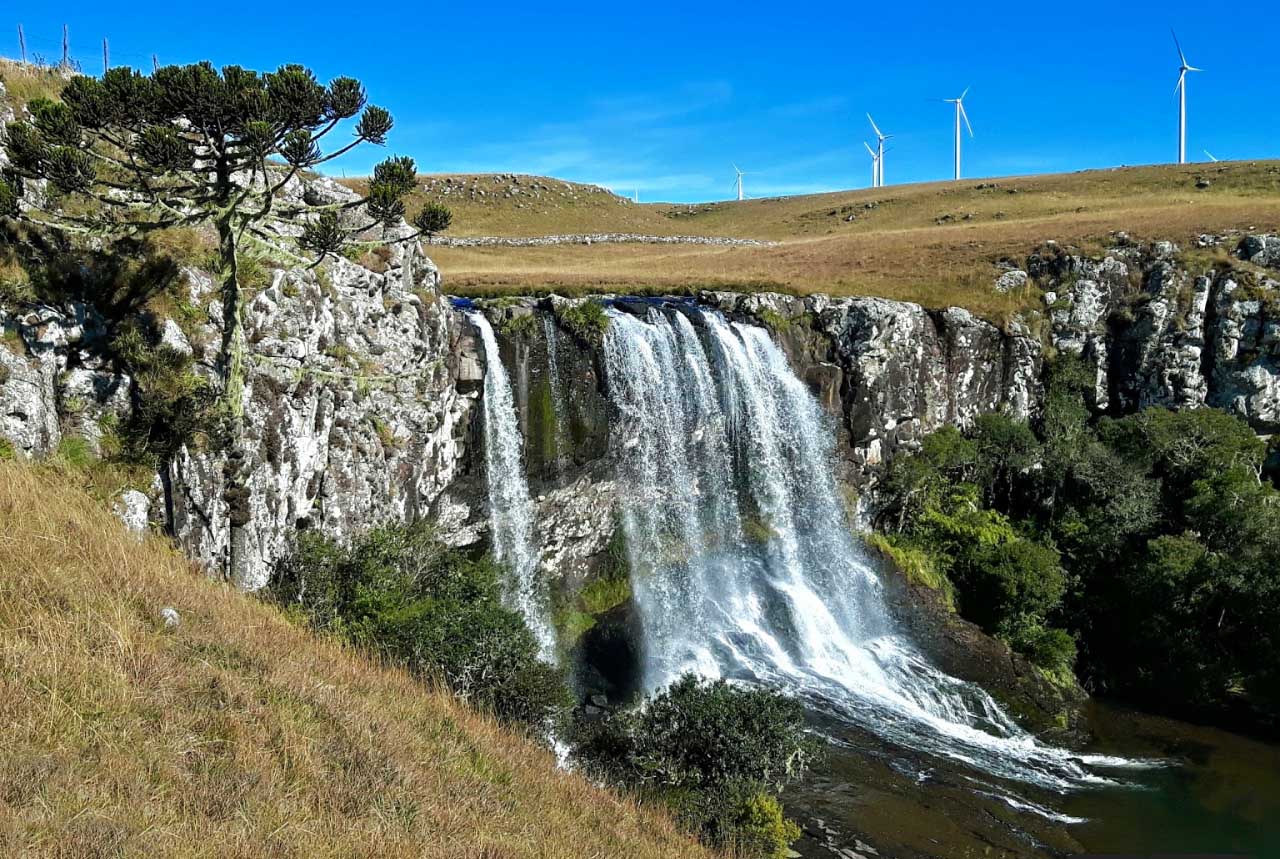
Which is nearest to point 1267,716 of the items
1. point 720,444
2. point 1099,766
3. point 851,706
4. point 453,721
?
point 1099,766

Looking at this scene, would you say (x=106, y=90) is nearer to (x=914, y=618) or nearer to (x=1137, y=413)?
(x=914, y=618)

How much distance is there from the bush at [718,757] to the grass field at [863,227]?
22.5 metres

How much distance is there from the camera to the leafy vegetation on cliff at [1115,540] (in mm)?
27469

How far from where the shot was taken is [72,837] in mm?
5500

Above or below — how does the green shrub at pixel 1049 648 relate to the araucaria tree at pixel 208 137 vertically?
below

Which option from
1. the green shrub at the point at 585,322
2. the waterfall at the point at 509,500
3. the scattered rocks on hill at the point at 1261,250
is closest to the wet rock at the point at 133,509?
the waterfall at the point at 509,500

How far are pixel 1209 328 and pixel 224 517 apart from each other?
43.7 meters

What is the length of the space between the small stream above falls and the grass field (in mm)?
8324

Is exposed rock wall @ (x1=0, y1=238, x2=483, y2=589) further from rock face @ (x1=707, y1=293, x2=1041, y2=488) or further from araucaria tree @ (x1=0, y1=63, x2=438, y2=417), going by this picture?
rock face @ (x1=707, y1=293, x2=1041, y2=488)

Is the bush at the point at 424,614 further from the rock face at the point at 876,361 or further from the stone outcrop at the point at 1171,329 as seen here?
the stone outcrop at the point at 1171,329

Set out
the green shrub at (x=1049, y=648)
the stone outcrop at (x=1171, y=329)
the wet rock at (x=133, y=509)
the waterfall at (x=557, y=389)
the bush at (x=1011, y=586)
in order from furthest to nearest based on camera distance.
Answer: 1. the stone outcrop at (x=1171, y=329)
2. the bush at (x=1011, y=586)
3. the green shrub at (x=1049, y=648)
4. the waterfall at (x=557, y=389)
5. the wet rock at (x=133, y=509)

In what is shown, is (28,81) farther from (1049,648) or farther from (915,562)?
(1049,648)

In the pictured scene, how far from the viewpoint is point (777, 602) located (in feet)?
93.1

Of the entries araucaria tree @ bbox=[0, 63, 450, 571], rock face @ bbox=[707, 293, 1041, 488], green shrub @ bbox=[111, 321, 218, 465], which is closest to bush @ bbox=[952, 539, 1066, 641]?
rock face @ bbox=[707, 293, 1041, 488]
